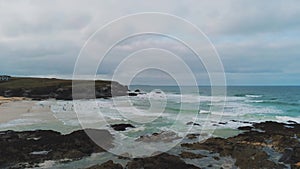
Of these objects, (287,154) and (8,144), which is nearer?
(287,154)

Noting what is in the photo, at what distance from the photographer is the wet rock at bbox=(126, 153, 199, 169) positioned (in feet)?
53.6

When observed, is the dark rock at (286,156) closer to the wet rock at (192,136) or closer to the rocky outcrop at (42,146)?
the wet rock at (192,136)

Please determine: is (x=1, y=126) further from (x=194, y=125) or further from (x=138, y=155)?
(x=194, y=125)

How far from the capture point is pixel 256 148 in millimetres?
21234

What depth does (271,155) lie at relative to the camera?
1944cm

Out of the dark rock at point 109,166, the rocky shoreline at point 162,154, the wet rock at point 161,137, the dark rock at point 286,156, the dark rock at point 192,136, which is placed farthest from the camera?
the dark rock at point 192,136

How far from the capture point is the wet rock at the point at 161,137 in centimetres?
2384

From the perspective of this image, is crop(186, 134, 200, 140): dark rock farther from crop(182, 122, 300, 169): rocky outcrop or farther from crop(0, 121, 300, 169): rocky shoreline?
crop(182, 122, 300, 169): rocky outcrop

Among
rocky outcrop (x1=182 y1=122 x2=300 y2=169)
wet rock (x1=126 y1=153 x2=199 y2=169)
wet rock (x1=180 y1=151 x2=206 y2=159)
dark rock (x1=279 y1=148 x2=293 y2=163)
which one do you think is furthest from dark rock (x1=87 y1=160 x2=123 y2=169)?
dark rock (x1=279 y1=148 x2=293 y2=163)

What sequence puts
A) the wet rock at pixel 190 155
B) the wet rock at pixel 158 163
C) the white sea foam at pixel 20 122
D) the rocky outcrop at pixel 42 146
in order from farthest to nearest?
1. the white sea foam at pixel 20 122
2. the wet rock at pixel 190 155
3. the rocky outcrop at pixel 42 146
4. the wet rock at pixel 158 163

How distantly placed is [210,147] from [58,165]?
1019cm

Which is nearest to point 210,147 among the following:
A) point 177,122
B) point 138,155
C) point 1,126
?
point 138,155

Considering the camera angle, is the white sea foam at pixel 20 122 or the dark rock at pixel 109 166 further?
the white sea foam at pixel 20 122

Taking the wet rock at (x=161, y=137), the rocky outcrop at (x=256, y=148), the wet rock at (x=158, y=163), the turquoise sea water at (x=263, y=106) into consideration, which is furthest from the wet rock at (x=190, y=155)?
the turquoise sea water at (x=263, y=106)
